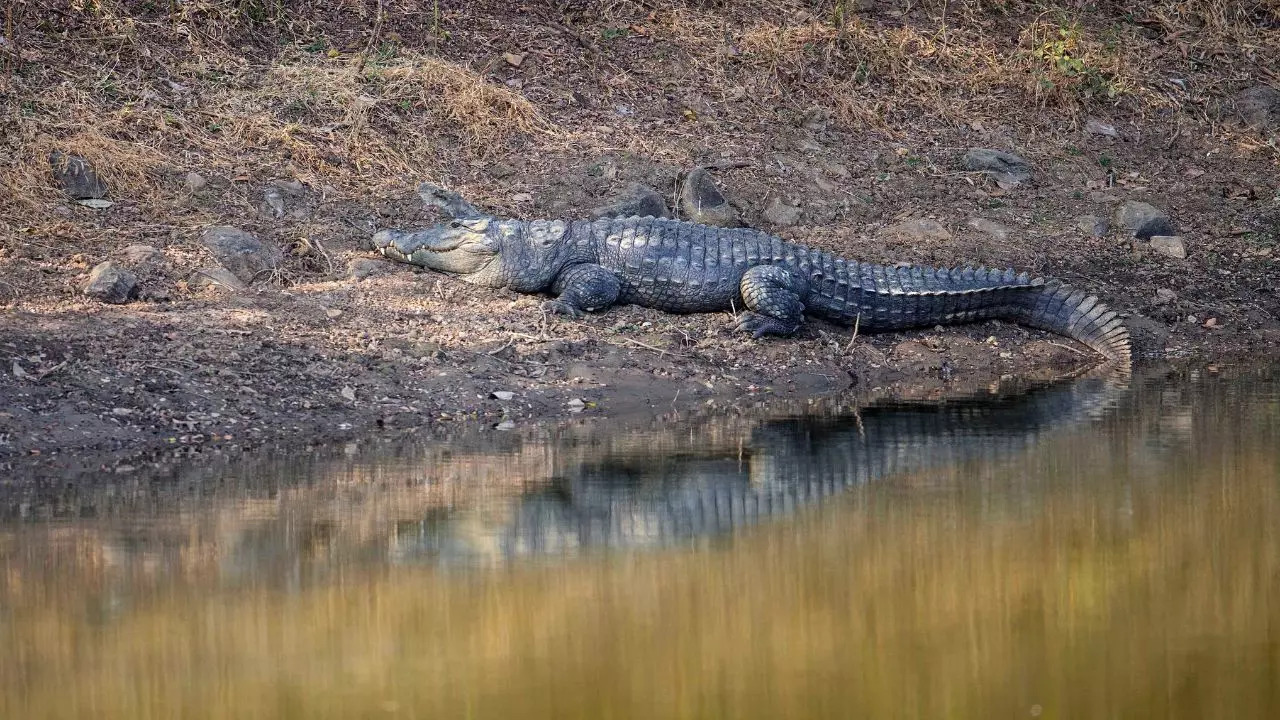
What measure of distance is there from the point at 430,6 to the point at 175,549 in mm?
8879

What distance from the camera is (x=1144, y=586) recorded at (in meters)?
4.47

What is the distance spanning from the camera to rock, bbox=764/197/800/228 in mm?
10977

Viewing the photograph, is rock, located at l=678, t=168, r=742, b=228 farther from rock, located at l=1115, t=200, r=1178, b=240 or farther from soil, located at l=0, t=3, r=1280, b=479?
rock, located at l=1115, t=200, r=1178, b=240

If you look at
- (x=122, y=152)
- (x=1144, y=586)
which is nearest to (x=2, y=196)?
(x=122, y=152)

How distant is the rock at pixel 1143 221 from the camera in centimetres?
1097

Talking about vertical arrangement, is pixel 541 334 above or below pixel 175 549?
above

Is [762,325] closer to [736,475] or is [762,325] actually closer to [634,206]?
[634,206]

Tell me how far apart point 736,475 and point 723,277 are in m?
3.48

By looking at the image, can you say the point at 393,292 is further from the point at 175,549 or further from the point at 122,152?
the point at 175,549

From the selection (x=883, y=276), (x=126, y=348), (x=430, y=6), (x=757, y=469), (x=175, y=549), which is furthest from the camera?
(x=430, y=6)

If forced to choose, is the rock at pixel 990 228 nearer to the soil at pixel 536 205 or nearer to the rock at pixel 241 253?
the soil at pixel 536 205

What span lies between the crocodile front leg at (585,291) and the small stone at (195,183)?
2673mm

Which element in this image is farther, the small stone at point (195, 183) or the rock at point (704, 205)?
the rock at point (704, 205)

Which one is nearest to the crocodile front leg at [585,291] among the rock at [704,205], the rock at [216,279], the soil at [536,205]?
the soil at [536,205]
